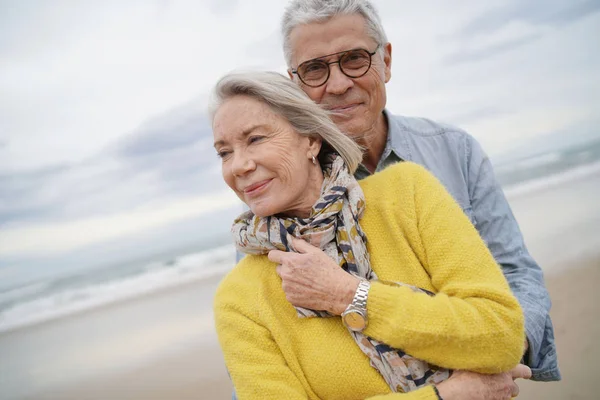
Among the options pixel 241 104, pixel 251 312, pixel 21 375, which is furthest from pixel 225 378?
pixel 241 104

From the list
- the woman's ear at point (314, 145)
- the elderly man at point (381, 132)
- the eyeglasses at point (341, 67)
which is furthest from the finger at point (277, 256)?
the eyeglasses at point (341, 67)

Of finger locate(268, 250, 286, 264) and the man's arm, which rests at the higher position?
finger locate(268, 250, 286, 264)

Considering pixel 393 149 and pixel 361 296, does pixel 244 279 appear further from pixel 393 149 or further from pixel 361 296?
pixel 393 149

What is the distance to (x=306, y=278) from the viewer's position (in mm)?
1706

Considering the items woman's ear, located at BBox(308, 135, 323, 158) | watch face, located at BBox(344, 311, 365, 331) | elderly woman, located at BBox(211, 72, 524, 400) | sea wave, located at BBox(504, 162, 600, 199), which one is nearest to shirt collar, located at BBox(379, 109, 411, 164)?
elderly woman, located at BBox(211, 72, 524, 400)

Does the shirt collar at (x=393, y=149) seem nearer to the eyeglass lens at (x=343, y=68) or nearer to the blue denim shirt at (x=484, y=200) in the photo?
the blue denim shirt at (x=484, y=200)

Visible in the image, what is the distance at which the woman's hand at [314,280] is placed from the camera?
166 cm

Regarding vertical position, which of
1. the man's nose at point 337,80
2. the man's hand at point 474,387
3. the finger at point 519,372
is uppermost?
the man's nose at point 337,80

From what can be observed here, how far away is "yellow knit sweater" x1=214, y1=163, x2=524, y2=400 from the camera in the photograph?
1538 millimetres

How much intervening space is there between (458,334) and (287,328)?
0.68m

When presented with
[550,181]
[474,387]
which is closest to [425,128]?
[474,387]

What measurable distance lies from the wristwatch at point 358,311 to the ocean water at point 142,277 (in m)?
8.62

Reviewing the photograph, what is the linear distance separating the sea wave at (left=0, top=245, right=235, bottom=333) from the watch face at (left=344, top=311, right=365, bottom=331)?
1022 centimetres

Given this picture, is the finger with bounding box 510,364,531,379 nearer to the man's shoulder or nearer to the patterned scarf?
the patterned scarf
